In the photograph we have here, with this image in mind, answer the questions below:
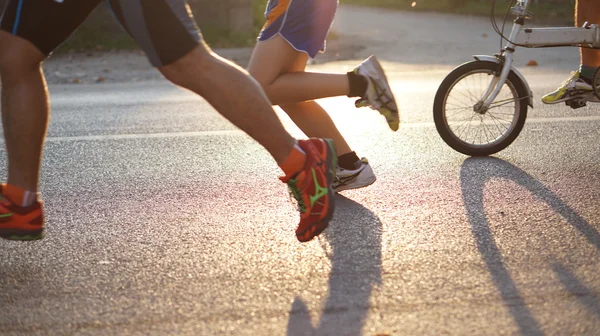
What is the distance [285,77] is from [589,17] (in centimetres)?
207

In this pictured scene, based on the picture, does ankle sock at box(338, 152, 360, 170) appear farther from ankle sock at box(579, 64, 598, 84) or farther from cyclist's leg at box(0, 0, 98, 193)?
ankle sock at box(579, 64, 598, 84)

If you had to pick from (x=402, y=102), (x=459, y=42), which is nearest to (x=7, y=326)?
(x=402, y=102)

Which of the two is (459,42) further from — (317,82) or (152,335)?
(152,335)

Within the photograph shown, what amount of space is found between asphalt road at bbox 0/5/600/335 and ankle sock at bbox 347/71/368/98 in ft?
1.61

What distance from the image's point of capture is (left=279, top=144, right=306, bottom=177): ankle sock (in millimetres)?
3162

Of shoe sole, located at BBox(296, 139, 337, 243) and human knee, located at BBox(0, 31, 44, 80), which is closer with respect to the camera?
human knee, located at BBox(0, 31, 44, 80)

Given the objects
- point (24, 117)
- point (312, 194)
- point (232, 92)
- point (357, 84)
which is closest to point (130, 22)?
point (232, 92)

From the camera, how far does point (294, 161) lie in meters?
3.17

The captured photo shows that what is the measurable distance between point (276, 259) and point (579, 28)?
2642 millimetres

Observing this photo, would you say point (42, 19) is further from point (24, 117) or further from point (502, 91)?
point (502, 91)

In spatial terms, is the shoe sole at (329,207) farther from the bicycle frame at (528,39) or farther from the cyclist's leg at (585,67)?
the cyclist's leg at (585,67)

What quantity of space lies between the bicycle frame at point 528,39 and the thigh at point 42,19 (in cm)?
260

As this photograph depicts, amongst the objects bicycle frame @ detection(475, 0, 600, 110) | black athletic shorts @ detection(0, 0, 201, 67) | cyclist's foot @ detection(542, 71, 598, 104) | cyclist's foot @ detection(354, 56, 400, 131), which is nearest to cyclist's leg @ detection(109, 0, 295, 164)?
black athletic shorts @ detection(0, 0, 201, 67)

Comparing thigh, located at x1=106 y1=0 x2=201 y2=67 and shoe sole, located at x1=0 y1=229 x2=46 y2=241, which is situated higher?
thigh, located at x1=106 y1=0 x2=201 y2=67
